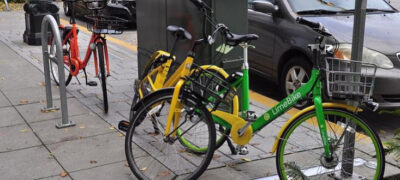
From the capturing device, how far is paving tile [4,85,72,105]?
6.11 metres

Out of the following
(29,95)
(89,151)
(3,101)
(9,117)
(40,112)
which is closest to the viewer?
(89,151)

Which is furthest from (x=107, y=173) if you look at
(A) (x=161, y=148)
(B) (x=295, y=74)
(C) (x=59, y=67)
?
(B) (x=295, y=74)

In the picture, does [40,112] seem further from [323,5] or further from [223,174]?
[323,5]

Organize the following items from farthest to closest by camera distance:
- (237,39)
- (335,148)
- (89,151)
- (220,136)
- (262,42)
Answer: (262,42)
(89,151)
(220,136)
(237,39)
(335,148)

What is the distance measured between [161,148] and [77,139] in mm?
1141

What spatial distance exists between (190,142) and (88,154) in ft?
3.00

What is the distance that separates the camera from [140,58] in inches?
254

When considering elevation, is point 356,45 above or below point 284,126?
above

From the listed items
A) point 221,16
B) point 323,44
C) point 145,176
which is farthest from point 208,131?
point 221,16

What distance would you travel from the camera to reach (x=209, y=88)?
4.00 m

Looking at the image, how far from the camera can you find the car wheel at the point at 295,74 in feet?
19.4

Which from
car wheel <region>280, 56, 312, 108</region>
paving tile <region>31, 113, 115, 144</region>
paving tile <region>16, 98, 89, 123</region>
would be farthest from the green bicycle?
car wheel <region>280, 56, 312, 108</region>

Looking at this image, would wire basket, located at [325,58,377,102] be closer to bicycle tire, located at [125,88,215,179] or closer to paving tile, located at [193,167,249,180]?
bicycle tire, located at [125,88,215,179]

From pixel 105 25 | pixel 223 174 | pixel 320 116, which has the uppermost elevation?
pixel 105 25
